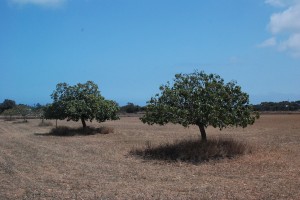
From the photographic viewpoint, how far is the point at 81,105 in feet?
104

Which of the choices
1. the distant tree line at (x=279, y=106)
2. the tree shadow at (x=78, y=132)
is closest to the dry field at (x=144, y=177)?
the tree shadow at (x=78, y=132)

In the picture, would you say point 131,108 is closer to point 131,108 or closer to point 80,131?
point 131,108

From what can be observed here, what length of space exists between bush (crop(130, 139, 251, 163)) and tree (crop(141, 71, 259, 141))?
783 millimetres

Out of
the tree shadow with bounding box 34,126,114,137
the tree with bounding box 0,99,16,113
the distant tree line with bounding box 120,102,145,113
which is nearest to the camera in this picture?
the tree shadow with bounding box 34,126,114,137

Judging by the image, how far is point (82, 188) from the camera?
10344 millimetres

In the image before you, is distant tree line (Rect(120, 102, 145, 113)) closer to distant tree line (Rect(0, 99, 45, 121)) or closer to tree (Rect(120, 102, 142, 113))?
tree (Rect(120, 102, 142, 113))

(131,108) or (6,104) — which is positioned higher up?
(6,104)

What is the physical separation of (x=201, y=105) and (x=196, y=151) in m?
1.80

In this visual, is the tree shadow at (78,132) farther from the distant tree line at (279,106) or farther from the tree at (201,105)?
the distant tree line at (279,106)

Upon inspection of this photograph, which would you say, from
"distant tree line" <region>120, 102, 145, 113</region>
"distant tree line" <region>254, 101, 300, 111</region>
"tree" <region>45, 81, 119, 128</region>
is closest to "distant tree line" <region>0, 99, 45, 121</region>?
"tree" <region>45, 81, 119, 128</region>

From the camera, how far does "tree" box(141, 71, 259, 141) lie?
54.9ft

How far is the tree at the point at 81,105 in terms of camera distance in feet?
104

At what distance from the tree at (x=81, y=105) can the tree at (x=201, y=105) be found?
14465 millimetres

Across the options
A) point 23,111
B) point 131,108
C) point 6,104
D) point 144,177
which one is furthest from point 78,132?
point 6,104
